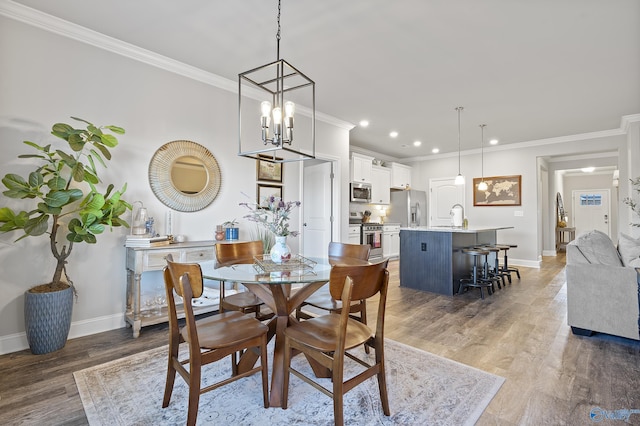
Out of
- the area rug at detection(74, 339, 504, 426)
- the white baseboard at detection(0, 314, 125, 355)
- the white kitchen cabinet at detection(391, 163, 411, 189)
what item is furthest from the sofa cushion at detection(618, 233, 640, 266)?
the white baseboard at detection(0, 314, 125, 355)

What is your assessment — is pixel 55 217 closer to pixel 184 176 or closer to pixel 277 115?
pixel 184 176

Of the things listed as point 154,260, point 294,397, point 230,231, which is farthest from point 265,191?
point 294,397

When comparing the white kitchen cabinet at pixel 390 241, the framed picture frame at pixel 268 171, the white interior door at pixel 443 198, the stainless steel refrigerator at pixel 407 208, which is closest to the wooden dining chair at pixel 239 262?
the framed picture frame at pixel 268 171

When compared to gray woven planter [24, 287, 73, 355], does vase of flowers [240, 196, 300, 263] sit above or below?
above

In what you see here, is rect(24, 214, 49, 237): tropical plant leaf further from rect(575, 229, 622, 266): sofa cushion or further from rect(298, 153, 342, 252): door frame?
rect(575, 229, 622, 266): sofa cushion

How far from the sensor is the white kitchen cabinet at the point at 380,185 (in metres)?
7.10

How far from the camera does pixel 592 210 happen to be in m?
9.88

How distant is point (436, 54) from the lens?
3.05 metres

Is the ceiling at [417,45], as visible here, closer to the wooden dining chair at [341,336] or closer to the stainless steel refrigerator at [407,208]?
the wooden dining chair at [341,336]

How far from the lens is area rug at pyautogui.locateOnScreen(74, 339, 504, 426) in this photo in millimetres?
1648

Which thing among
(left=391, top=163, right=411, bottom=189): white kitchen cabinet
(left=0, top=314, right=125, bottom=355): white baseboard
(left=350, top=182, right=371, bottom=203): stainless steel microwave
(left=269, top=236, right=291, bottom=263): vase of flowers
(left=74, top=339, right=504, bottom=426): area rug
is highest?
(left=391, top=163, right=411, bottom=189): white kitchen cabinet

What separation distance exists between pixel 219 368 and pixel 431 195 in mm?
7092

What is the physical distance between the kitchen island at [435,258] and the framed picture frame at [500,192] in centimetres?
264

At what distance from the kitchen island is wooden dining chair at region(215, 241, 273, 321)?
8.82ft
